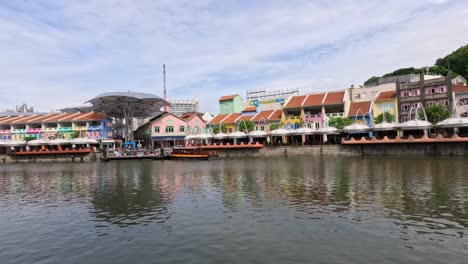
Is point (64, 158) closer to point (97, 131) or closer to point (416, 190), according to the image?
point (97, 131)

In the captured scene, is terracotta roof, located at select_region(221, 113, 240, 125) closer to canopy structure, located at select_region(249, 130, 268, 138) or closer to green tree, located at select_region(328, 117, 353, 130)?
canopy structure, located at select_region(249, 130, 268, 138)

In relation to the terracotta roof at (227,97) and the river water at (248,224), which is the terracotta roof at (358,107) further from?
the river water at (248,224)

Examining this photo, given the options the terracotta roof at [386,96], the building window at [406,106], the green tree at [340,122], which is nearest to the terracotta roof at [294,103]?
the green tree at [340,122]

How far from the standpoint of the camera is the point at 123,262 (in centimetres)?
998

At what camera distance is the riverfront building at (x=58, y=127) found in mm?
76125

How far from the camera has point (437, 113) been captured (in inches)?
1965

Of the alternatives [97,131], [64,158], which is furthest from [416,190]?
[97,131]

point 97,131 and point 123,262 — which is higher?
point 97,131

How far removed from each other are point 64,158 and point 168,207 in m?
56.3

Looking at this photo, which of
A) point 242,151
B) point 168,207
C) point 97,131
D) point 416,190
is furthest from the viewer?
point 97,131

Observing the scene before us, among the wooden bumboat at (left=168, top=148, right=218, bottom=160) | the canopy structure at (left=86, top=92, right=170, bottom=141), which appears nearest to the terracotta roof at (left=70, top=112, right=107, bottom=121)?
the canopy structure at (left=86, top=92, right=170, bottom=141)

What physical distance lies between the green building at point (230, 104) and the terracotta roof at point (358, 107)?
30544mm

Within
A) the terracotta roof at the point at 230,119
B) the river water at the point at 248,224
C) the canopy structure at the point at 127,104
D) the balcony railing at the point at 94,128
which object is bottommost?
the river water at the point at 248,224

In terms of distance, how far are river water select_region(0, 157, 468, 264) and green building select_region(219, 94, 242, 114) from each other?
6274 cm
